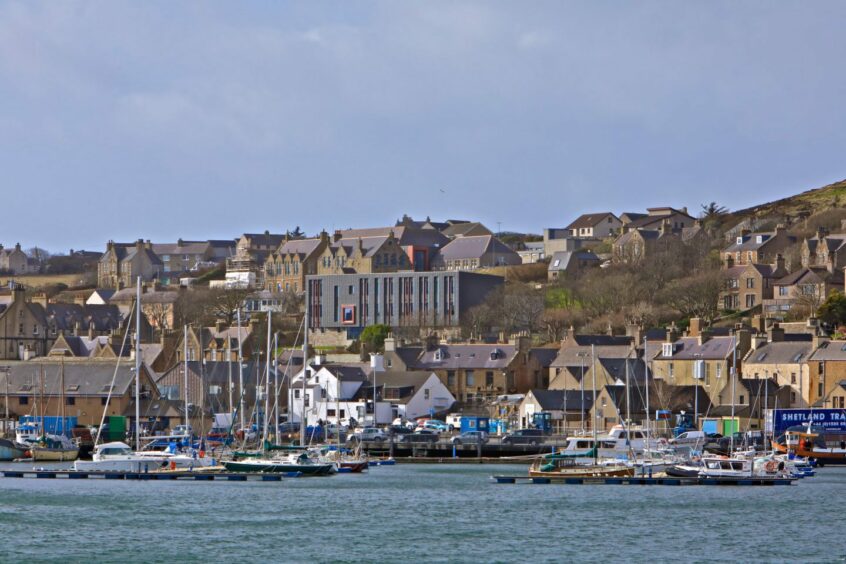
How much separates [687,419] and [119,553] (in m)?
50.4

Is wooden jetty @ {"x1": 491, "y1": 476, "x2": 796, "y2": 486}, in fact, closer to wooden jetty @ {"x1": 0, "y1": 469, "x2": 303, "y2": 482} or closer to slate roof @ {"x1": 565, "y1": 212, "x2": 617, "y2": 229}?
wooden jetty @ {"x1": 0, "y1": 469, "x2": 303, "y2": 482}

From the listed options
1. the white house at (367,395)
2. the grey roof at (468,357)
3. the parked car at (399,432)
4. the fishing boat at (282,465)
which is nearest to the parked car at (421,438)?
the parked car at (399,432)

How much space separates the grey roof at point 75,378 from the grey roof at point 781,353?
34.5 meters

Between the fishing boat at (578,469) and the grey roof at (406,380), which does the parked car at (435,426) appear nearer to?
the grey roof at (406,380)

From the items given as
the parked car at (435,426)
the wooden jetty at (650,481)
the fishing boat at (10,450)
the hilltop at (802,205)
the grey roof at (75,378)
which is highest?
the hilltop at (802,205)

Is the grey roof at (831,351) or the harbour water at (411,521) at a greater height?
the grey roof at (831,351)

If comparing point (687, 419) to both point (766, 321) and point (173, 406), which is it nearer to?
point (766, 321)

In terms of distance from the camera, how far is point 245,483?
73.1 m

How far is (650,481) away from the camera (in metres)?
71.2

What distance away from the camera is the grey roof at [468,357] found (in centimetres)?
10519

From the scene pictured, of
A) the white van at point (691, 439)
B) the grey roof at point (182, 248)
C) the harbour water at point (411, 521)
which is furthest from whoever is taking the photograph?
the grey roof at point (182, 248)

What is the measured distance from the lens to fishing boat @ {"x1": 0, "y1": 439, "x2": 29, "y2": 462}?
3551 inches

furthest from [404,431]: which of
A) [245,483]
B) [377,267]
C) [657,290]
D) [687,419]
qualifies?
[377,267]

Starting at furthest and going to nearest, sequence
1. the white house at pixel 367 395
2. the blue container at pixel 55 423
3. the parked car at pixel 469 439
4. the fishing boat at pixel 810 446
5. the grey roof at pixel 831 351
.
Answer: the white house at pixel 367 395 < the blue container at pixel 55 423 < the grey roof at pixel 831 351 < the parked car at pixel 469 439 < the fishing boat at pixel 810 446
